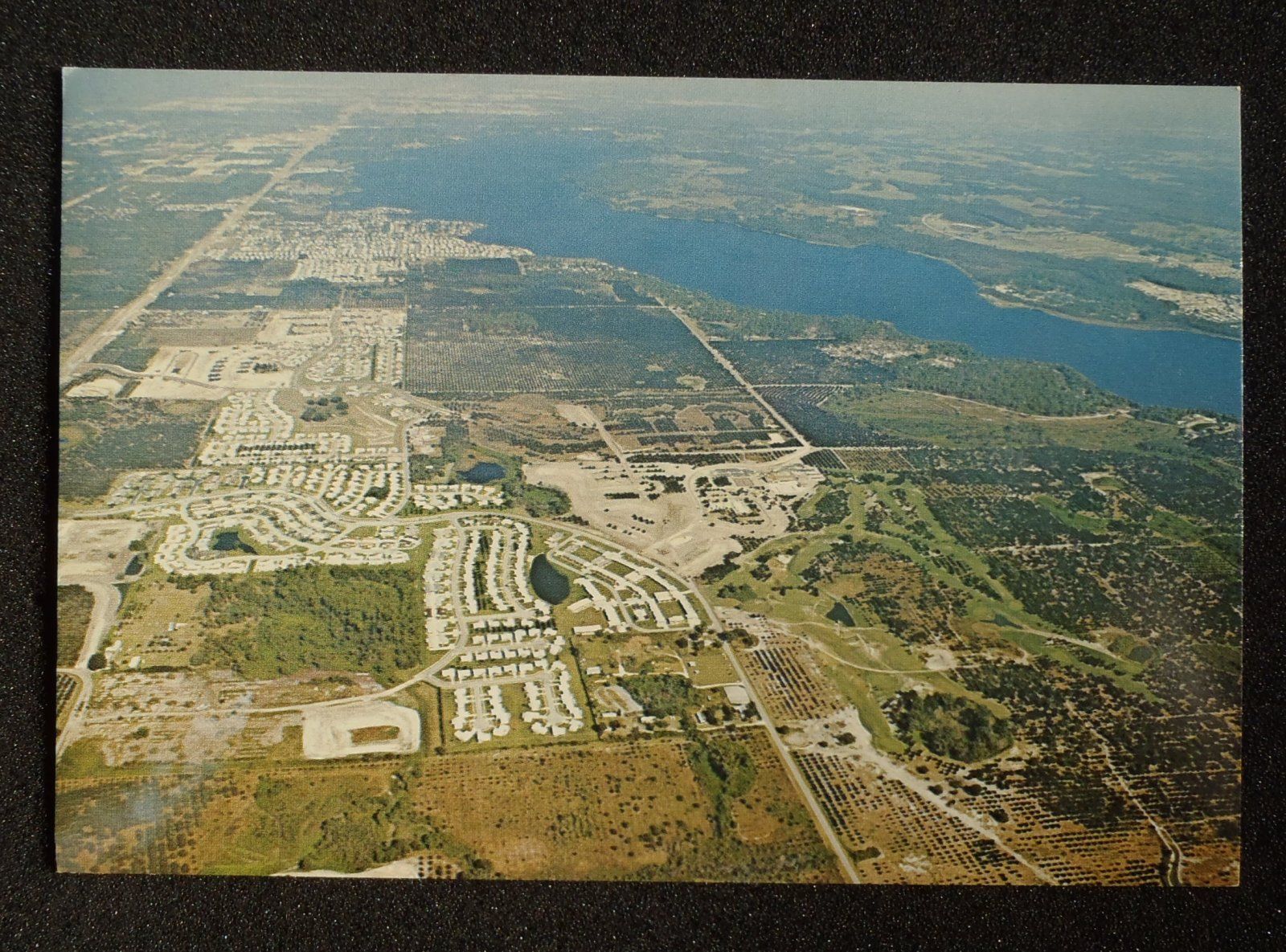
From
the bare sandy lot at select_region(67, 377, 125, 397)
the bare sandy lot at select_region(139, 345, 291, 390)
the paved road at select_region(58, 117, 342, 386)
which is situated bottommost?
the bare sandy lot at select_region(67, 377, 125, 397)

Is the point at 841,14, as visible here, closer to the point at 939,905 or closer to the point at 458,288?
the point at 458,288

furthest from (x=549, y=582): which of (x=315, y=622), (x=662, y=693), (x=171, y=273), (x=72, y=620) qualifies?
(x=171, y=273)

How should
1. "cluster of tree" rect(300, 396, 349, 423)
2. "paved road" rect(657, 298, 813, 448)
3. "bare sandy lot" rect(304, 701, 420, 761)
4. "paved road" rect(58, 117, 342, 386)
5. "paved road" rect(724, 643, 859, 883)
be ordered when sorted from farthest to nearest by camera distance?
"paved road" rect(657, 298, 813, 448), "cluster of tree" rect(300, 396, 349, 423), "paved road" rect(58, 117, 342, 386), "bare sandy lot" rect(304, 701, 420, 761), "paved road" rect(724, 643, 859, 883)

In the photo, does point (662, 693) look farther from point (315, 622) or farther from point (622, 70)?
point (622, 70)

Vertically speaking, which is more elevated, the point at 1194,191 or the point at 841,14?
the point at 841,14

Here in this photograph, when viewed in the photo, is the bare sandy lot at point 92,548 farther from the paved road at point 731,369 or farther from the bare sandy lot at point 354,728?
the paved road at point 731,369

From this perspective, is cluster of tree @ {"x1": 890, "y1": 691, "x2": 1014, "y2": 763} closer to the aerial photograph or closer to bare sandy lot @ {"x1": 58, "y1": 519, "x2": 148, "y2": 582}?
the aerial photograph

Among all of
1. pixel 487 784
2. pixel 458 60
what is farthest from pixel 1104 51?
pixel 487 784

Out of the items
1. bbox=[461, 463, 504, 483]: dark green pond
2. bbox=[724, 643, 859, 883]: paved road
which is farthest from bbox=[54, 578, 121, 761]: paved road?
bbox=[724, 643, 859, 883]: paved road
